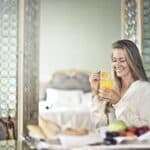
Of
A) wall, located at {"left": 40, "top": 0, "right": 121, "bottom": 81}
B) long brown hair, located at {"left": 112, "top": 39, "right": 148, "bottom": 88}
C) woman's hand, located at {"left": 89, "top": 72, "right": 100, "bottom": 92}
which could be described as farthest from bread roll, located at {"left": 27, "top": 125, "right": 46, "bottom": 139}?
long brown hair, located at {"left": 112, "top": 39, "right": 148, "bottom": 88}

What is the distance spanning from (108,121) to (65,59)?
0.38 meters

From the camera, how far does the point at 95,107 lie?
7.33 feet

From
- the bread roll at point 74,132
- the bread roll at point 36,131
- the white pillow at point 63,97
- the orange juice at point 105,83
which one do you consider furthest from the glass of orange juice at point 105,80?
the bread roll at point 36,131

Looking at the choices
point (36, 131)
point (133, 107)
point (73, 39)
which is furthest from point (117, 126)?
point (73, 39)

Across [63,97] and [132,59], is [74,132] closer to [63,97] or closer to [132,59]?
[63,97]

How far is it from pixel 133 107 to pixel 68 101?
32 centimetres

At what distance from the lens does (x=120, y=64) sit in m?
2.24

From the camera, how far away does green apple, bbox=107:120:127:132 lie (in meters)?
2.03

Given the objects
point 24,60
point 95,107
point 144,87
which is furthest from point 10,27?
point 144,87

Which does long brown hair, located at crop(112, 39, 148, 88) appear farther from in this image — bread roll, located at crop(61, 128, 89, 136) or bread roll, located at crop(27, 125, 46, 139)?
bread roll, located at crop(27, 125, 46, 139)

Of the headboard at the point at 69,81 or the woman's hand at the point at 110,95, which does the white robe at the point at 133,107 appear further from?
the headboard at the point at 69,81

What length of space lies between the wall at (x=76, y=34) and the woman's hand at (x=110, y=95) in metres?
0.12

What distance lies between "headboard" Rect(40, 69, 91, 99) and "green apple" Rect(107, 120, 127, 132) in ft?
0.74

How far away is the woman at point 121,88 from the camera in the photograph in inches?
86.5
